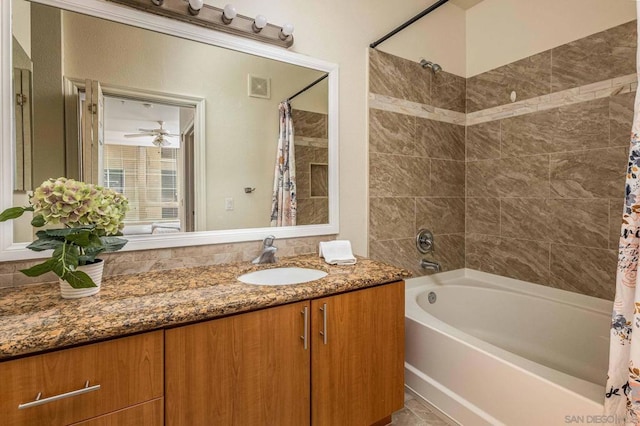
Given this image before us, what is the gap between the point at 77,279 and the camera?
973mm

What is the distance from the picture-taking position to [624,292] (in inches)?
39.1

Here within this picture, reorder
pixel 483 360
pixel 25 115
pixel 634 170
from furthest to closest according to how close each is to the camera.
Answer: pixel 483 360 → pixel 25 115 → pixel 634 170

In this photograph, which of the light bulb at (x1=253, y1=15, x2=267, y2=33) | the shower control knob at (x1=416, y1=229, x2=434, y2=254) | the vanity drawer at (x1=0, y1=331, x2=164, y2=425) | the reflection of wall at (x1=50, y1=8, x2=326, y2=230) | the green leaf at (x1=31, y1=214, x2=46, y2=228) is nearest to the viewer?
the vanity drawer at (x1=0, y1=331, x2=164, y2=425)

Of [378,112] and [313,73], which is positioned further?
[378,112]

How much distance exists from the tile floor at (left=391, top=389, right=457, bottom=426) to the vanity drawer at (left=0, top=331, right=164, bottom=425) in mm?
1271

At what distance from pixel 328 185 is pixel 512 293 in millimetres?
1553

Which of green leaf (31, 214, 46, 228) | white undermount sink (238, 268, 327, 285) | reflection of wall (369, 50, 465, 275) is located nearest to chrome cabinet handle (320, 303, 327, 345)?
white undermount sink (238, 268, 327, 285)

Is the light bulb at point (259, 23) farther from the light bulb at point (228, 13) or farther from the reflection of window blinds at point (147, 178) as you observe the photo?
the reflection of window blinds at point (147, 178)

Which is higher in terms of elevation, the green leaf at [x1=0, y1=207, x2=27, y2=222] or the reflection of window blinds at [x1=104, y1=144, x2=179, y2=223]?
the reflection of window blinds at [x1=104, y1=144, x2=179, y2=223]

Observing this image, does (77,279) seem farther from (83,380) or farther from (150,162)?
(150,162)

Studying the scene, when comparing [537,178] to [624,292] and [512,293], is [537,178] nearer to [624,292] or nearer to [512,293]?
[512,293]

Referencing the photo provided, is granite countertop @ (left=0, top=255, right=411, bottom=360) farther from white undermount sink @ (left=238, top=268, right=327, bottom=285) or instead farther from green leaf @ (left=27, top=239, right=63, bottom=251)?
green leaf @ (left=27, top=239, right=63, bottom=251)

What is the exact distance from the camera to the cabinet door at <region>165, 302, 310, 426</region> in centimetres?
A: 97

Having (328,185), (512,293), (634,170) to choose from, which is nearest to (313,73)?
(328,185)
